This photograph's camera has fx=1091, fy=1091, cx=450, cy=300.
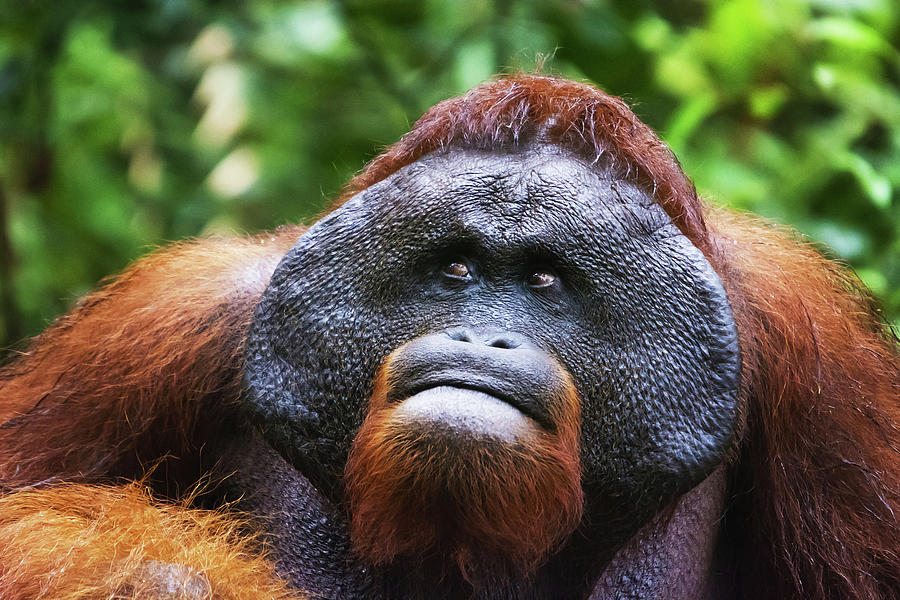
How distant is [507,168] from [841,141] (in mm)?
2358

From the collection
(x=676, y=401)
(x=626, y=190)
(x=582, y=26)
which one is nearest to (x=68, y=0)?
(x=582, y=26)

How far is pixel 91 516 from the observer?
2053 mm

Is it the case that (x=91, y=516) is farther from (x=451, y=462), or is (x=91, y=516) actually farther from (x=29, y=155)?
(x=29, y=155)

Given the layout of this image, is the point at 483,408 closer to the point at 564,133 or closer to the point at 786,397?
the point at 564,133

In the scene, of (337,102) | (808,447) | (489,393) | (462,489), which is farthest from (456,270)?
(337,102)

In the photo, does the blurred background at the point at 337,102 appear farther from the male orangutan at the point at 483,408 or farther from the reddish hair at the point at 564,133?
the reddish hair at the point at 564,133

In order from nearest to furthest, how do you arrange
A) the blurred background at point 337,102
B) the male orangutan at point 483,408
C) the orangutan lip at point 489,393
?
the orangutan lip at point 489,393 < the male orangutan at point 483,408 < the blurred background at point 337,102

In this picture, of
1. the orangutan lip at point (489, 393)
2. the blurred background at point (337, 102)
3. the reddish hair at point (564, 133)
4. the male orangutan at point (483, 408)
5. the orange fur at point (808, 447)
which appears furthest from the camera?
the blurred background at point (337, 102)

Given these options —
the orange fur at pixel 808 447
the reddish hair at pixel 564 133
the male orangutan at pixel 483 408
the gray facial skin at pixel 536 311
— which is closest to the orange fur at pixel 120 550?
the male orangutan at pixel 483 408

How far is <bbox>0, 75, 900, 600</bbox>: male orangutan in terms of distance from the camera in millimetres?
1736

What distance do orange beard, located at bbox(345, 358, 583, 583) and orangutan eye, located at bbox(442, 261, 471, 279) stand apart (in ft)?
0.62

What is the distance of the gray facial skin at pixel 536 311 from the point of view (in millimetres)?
1802

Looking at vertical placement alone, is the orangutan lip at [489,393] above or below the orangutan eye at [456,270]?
below

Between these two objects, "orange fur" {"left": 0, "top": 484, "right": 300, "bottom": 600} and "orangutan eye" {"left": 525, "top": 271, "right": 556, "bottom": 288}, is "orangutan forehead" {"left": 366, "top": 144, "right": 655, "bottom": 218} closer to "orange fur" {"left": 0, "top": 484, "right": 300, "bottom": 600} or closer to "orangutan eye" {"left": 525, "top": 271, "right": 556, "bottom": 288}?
"orangutan eye" {"left": 525, "top": 271, "right": 556, "bottom": 288}
